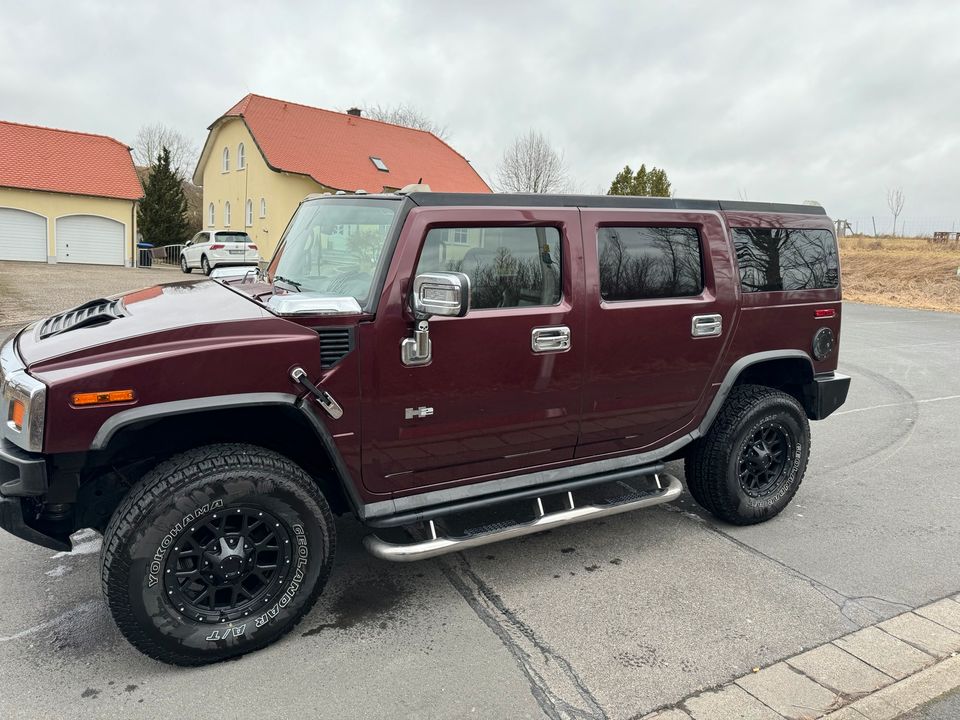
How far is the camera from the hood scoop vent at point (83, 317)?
3.03 metres

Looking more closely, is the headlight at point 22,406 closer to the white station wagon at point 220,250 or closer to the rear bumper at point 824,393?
the rear bumper at point 824,393

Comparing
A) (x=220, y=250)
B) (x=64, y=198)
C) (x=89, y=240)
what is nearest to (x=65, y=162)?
(x=64, y=198)

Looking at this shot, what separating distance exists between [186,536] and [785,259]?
3.69 m

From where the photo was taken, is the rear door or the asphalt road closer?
the asphalt road

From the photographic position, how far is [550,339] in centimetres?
344

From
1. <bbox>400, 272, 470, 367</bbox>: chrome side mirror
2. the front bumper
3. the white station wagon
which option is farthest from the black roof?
the white station wagon

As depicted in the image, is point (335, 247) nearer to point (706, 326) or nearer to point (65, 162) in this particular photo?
point (706, 326)

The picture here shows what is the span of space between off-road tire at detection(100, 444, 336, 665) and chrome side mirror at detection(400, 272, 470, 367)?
72cm

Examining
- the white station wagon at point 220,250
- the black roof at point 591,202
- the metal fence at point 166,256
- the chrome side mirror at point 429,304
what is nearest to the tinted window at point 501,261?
the black roof at point 591,202

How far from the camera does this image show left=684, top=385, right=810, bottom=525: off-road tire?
4.21 meters

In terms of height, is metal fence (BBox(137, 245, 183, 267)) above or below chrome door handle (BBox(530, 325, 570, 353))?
above

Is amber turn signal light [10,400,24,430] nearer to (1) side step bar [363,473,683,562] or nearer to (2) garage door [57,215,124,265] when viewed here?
(1) side step bar [363,473,683,562]

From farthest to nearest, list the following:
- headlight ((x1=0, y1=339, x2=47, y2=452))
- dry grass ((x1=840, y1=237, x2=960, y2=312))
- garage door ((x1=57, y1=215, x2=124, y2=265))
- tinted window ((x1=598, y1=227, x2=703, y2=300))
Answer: garage door ((x1=57, y1=215, x2=124, y2=265)), dry grass ((x1=840, y1=237, x2=960, y2=312)), tinted window ((x1=598, y1=227, x2=703, y2=300)), headlight ((x1=0, y1=339, x2=47, y2=452))

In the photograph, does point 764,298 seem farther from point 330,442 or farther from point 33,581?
point 33,581
